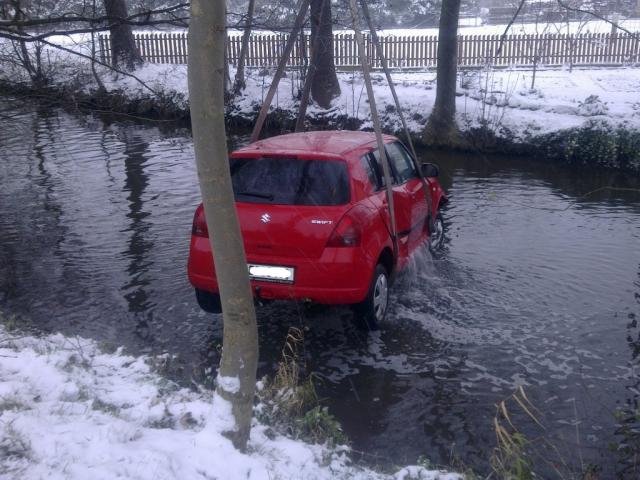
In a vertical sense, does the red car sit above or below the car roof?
below

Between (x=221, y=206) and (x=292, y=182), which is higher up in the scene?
(x=221, y=206)

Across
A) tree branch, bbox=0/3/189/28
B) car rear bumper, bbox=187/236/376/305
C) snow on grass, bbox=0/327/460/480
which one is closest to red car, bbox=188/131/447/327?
car rear bumper, bbox=187/236/376/305

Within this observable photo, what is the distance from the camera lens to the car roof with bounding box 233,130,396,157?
258 inches

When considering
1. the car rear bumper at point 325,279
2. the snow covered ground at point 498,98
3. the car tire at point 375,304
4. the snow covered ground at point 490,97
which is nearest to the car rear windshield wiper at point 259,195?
the car rear bumper at point 325,279

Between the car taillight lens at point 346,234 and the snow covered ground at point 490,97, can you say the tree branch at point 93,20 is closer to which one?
the car taillight lens at point 346,234

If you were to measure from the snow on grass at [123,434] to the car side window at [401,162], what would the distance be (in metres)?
3.59

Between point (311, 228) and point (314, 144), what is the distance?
3.68 ft

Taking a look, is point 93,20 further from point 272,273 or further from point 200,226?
point 272,273

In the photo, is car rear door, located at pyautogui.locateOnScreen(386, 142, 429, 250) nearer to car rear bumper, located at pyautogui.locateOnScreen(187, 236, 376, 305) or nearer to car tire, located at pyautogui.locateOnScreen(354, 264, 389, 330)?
car tire, located at pyautogui.locateOnScreen(354, 264, 389, 330)

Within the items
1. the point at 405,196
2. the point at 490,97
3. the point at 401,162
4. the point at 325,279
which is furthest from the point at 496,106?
the point at 325,279

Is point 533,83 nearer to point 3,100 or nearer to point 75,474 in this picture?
point 3,100

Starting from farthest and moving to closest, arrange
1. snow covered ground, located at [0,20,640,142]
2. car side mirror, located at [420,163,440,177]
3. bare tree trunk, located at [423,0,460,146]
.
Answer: bare tree trunk, located at [423,0,460,146]
snow covered ground, located at [0,20,640,142]
car side mirror, located at [420,163,440,177]

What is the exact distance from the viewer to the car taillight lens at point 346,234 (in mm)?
6027

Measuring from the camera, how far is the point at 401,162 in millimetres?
7973
